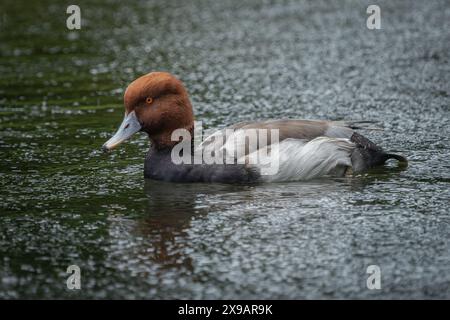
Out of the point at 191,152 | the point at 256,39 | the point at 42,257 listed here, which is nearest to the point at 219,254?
the point at 42,257

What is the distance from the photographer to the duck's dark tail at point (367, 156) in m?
8.26

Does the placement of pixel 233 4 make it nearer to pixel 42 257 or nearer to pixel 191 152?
pixel 191 152

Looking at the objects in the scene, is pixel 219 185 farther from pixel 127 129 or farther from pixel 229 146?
pixel 127 129

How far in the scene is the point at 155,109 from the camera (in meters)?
8.07

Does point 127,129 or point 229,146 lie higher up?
point 127,129

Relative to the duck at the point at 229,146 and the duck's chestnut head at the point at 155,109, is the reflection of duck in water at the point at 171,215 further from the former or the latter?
the duck's chestnut head at the point at 155,109

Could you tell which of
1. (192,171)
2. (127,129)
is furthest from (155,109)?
(192,171)

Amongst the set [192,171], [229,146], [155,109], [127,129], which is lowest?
[192,171]

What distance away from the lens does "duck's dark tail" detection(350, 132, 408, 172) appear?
8.26 metres

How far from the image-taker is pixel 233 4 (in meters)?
16.8

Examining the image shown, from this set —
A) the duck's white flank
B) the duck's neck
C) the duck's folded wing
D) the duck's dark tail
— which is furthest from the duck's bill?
the duck's dark tail

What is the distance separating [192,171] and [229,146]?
0.39 meters

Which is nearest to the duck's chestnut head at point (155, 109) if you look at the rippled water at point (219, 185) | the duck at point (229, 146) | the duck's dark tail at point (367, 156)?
the duck at point (229, 146)

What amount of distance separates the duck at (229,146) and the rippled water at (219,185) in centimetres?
15
